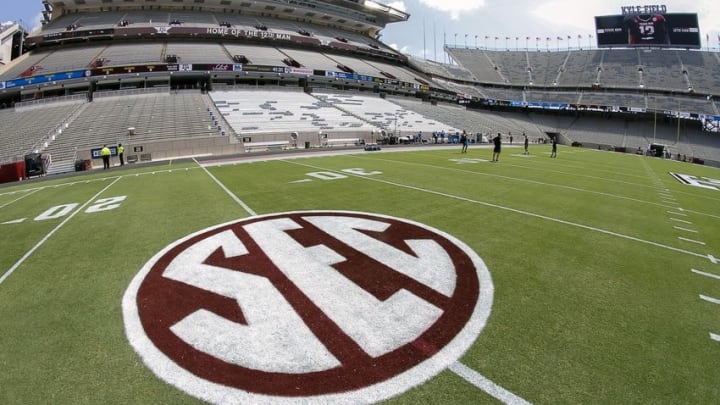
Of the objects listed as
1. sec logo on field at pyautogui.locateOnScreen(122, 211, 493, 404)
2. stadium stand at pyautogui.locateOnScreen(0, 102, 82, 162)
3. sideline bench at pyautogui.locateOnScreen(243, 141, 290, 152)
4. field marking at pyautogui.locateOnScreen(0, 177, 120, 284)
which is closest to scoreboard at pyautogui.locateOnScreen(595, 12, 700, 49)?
sideline bench at pyautogui.locateOnScreen(243, 141, 290, 152)

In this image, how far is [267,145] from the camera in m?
36.8

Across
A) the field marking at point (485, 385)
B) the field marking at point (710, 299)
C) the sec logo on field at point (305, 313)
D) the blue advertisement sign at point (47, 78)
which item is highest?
the blue advertisement sign at point (47, 78)

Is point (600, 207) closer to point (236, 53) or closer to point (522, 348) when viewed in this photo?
point (522, 348)

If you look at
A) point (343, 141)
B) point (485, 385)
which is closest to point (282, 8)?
point (343, 141)

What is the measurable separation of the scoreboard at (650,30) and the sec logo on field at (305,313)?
107m

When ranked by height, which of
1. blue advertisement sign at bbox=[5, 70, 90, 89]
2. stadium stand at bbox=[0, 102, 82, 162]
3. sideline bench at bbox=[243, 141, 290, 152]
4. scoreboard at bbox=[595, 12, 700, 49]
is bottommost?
sideline bench at bbox=[243, 141, 290, 152]

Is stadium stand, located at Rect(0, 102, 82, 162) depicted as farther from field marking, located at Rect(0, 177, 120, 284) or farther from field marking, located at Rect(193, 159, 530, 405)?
field marking, located at Rect(193, 159, 530, 405)

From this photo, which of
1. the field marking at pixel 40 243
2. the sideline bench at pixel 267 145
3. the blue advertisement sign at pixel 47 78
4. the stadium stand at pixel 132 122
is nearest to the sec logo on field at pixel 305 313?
the field marking at pixel 40 243

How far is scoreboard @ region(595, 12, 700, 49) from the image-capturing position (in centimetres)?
7819

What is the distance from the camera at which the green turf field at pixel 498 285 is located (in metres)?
3.10

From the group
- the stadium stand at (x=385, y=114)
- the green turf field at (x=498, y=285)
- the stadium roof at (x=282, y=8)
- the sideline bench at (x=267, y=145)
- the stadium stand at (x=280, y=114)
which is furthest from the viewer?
the stadium roof at (x=282, y=8)

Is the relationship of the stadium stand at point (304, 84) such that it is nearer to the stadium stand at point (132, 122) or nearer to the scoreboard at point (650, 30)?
the stadium stand at point (132, 122)

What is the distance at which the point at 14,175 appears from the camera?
2133cm

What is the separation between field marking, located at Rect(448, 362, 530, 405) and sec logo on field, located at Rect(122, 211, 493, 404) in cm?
14
